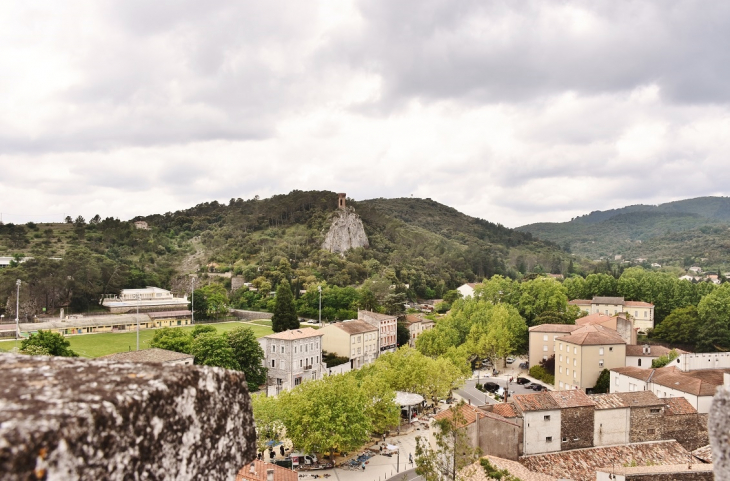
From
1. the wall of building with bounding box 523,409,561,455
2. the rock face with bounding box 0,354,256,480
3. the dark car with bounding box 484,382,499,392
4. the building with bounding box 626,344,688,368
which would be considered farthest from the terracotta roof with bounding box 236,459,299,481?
the building with bounding box 626,344,688,368

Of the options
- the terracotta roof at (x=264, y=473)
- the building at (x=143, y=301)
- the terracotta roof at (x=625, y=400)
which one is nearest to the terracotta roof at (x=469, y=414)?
the terracotta roof at (x=264, y=473)

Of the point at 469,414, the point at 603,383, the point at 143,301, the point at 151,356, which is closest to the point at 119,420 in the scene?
the point at 469,414

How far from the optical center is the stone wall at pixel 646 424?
33031mm

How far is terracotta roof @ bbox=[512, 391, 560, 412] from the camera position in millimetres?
30172

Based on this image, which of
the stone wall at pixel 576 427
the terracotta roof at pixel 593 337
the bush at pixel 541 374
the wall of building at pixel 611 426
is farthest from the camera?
the bush at pixel 541 374

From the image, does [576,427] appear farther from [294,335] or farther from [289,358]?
[294,335]

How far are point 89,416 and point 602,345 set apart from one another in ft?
177

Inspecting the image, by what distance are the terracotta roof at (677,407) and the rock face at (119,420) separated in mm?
37923

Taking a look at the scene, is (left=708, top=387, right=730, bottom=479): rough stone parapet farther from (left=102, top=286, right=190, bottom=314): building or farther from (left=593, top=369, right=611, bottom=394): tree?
(left=102, top=286, right=190, bottom=314): building

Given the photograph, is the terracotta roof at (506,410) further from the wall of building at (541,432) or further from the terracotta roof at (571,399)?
the terracotta roof at (571,399)

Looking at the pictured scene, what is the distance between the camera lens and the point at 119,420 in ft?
7.78

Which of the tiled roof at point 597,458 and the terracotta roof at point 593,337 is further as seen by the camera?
the terracotta roof at point 593,337

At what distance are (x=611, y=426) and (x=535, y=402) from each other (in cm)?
571

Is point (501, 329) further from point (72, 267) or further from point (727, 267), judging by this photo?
point (727, 267)
